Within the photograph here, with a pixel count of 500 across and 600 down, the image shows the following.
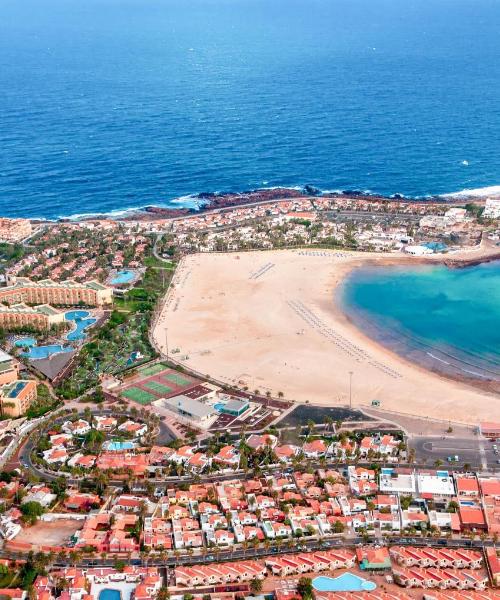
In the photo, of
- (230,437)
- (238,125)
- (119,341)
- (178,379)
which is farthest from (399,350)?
(238,125)

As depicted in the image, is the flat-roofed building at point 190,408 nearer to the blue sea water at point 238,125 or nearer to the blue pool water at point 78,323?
the blue pool water at point 78,323

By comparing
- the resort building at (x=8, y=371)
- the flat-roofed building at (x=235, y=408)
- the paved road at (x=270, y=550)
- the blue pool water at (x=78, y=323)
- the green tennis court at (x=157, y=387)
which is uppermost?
the resort building at (x=8, y=371)

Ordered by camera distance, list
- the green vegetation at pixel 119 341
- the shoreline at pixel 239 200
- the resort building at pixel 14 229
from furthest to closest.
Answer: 1. the shoreline at pixel 239 200
2. the resort building at pixel 14 229
3. the green vegetation at pixel 119 341

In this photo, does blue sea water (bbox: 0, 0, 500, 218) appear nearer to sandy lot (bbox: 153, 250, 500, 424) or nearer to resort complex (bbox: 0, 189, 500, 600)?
resort complex (bbox: 0, 189, 500, 600)

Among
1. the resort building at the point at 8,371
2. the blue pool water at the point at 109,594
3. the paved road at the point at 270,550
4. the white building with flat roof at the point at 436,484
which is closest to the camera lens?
the blue pool water at the point at 109,594

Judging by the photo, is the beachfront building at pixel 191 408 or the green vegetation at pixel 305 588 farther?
the beachfront building at pixel 191 408

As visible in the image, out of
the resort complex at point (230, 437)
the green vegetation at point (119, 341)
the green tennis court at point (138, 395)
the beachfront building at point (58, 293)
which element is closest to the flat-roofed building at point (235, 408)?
the resort complex at point (230, 437)

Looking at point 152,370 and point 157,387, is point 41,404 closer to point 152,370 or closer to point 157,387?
point 157,387
